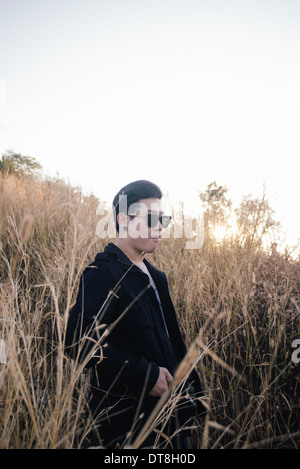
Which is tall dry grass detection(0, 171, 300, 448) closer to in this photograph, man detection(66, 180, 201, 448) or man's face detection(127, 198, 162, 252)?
man detection(66, 180, 201, 448)


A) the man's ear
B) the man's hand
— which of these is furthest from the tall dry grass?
the man's ear

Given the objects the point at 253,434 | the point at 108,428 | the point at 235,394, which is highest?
the point at 108,428

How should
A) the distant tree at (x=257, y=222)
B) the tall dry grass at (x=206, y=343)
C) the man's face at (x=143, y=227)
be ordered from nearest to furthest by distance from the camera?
1. the tall dry grass at (x=206, y=343)
2. the man's face at (x=143, y=227)
3. the distant tree at (x=257, y=222)

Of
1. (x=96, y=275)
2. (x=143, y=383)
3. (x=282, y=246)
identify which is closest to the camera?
(x=143, y=383)

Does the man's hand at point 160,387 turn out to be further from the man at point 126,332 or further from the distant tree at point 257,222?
the distant tree at point 257,222

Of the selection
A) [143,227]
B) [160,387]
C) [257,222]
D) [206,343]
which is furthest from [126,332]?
[257,222]

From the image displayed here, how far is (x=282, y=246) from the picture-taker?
241cm

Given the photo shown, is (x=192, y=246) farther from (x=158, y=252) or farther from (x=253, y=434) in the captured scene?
(x=253, y=434)

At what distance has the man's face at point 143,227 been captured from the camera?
51.2 inches

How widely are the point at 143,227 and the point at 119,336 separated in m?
0.56

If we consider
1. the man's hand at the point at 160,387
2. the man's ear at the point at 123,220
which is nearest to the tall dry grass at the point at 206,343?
the man's hand at the point at 160,387
